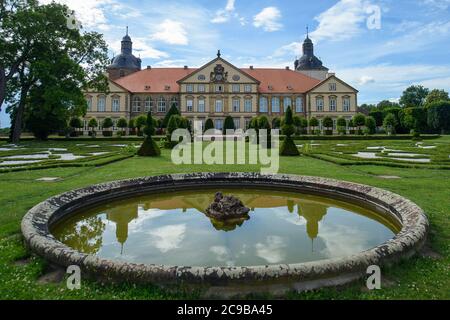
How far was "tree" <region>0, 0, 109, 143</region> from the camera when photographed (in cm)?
2902

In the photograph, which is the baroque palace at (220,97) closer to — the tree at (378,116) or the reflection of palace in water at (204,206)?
the tree at (378,116)

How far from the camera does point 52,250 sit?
14.7ft

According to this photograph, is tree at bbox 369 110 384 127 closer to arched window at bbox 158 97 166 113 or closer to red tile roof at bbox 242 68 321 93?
red tile roof at bbox 242 68 321 93

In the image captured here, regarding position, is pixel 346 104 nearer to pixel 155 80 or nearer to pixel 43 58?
pixel 155 80

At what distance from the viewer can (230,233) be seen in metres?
6.33

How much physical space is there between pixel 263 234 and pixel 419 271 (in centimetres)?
264

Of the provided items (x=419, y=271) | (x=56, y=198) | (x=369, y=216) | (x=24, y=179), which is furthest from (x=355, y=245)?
(x=24, y=179)

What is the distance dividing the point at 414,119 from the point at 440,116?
10.5 ft

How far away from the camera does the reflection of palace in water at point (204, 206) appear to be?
281 inches

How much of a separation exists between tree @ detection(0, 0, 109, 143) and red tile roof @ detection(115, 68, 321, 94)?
1969 cm

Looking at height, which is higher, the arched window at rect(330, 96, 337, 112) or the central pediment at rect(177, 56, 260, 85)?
the central pediment at rect(177, 56, 260, 85)

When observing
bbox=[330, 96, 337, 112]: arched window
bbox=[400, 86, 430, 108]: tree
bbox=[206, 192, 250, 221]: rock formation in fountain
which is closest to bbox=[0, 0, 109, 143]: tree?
bbox=[206, 192, 250, 221]: rock formation in fountain

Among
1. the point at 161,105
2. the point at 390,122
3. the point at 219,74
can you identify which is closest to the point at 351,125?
the point at 390,122
